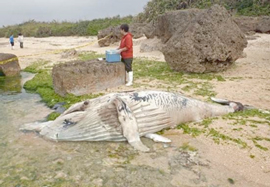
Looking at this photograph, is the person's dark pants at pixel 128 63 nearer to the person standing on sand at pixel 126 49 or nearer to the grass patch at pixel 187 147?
the person standing on sand at pixel 126 49

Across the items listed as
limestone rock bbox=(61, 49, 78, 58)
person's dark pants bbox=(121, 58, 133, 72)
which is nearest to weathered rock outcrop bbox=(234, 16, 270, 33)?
limestone rock bbox=(61, 49, 78, 58)

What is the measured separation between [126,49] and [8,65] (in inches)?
252

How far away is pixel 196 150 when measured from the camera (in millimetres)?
4938

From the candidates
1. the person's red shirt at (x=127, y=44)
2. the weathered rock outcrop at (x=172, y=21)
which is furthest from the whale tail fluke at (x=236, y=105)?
the weathered rock outcrop at (x=172, y=21)

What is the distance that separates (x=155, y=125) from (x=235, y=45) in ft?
22.4

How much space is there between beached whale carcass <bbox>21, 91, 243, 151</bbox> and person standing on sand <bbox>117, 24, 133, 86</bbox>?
3.44m

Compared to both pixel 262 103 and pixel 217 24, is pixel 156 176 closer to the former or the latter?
pixel 262 103

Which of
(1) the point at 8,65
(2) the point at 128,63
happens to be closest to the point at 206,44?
(2) the point at 128,63

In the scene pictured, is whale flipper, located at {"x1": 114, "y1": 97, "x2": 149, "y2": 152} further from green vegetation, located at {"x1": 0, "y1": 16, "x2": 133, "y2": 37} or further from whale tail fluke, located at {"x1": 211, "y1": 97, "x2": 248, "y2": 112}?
green vegetation, located at {"x1": 0, "y1": 16, "x2": 133, "y2": 37}

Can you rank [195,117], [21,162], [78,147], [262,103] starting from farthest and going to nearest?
[262,103]
[195,117]
[78,147]
[21,162]

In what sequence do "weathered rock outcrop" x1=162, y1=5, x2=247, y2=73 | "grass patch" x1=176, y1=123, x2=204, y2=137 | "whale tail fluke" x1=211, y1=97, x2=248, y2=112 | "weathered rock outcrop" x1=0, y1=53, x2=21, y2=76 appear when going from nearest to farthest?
"grass patch" x1=176, y1=123, x2=204, y2=137 < "whale tail fluke" x1=211, y1=97, x2=248, y2=112 < "weathered rock outcrop" x1=162, y1=5, x2=247, y2=73 < "weathered rock outcrop" x1=0, y1=53, x2=21, y2=76

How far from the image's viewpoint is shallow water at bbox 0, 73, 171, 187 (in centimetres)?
414

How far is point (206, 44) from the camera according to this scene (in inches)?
413

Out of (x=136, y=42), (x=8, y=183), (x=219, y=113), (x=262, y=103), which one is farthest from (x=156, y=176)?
(x=136, y=42)
